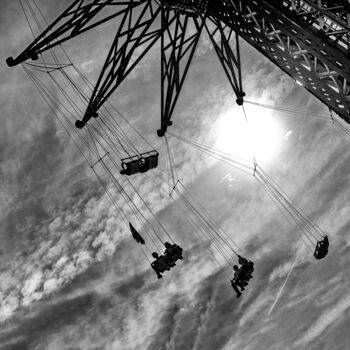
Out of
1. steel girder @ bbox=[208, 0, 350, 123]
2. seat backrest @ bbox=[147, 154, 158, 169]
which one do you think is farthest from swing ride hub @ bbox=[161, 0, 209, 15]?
seat backrest @ bbox=[147, 154, 158, 169]

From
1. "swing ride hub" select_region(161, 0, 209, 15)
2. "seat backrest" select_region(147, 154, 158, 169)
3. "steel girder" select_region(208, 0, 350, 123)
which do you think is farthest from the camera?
"seat backrest" select_region(147, 154, 158, 169)

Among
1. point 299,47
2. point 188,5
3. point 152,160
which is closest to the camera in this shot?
point 299,47

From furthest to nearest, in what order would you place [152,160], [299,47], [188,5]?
[152,160] → [188,5] → [299,47]

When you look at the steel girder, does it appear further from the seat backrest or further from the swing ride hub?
the seat backrest

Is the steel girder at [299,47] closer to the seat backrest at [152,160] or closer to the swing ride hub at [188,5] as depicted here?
the swing ride hub at [188,5]

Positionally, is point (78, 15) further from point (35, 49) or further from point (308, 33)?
point (308, 33)

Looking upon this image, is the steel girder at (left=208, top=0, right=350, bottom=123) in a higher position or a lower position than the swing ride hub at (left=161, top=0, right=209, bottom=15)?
lower

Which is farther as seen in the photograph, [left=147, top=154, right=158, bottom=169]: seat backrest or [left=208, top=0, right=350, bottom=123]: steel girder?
[left=147, top=154, right=158, bottom=169]: seat backrest

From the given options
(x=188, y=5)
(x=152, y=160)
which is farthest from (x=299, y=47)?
(x=152, y=160)

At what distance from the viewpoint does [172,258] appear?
1186cm

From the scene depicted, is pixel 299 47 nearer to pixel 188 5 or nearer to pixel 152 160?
pixel 188 5

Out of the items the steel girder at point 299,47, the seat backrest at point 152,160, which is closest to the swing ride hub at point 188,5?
the steel girder at point 299,47

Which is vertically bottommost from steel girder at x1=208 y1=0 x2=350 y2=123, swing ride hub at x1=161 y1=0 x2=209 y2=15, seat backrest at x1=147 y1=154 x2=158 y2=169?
steel girder at x1=208 y1=0 x2=350 y2=123

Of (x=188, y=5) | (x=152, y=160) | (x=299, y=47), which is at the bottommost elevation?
(x=299, y=47)
